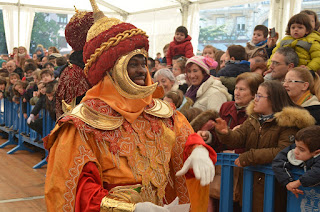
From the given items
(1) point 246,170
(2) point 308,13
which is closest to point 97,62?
(1) point 246,170

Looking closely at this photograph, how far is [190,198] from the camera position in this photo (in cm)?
250

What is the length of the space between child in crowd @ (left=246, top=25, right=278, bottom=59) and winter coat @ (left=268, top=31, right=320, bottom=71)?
0.95m

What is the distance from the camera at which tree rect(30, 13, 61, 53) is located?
17.7 metres

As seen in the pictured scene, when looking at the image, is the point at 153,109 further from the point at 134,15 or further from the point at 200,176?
the point at 134,15

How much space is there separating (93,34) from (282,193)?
5.41ft

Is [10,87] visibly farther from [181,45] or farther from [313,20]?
[313,20]

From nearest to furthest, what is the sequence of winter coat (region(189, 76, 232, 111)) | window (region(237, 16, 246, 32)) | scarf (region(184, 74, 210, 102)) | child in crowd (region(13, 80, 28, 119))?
winter coat (region(189, 76, 232, 111)) < scarf (region(184, 74, 210, 102)) < child in crowd (region(13, 80, 28, 119)) < window (region(237, 16, 246, 32))

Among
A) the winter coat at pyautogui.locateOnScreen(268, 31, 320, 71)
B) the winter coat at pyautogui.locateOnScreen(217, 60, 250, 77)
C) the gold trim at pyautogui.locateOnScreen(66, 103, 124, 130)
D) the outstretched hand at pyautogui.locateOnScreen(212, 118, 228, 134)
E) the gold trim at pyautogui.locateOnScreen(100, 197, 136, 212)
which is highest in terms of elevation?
the winter coat at pyautogui.locateOnScreen(268, 31, 320, 71)

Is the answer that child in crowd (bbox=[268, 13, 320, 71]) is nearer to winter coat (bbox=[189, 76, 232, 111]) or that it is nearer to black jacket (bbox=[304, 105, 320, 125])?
winter coat (bbox=[189, 76, 232, 111])

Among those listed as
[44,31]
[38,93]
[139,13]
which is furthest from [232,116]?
[44,31]

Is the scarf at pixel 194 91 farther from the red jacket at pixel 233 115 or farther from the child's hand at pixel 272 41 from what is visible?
the child's hand at pixel 272 41

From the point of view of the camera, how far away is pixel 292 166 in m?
2.68

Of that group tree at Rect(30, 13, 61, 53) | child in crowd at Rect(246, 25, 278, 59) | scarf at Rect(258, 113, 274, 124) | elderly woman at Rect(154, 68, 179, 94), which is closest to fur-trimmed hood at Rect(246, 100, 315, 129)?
scarf at Rect(258, 113, 274, 124)

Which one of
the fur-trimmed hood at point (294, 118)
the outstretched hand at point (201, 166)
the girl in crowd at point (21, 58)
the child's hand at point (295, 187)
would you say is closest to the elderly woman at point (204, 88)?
the fur-trimmed hood at point (294, 118)
